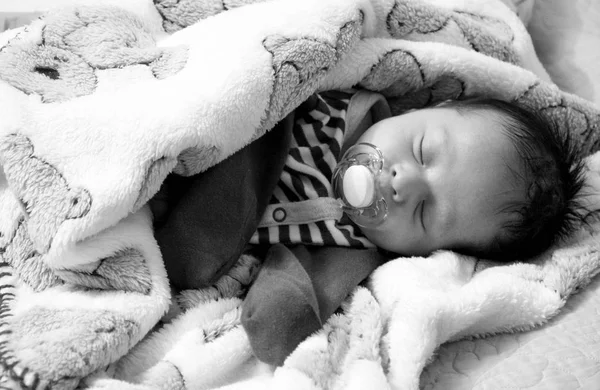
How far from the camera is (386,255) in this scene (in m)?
1.01

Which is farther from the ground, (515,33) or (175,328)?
(515,33)

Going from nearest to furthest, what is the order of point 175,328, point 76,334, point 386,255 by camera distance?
point 76,334
point 175,328
point 386,255

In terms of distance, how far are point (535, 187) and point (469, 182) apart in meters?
0.11

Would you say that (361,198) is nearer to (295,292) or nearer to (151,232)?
(295,292)

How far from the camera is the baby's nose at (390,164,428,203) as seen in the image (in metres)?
0.91

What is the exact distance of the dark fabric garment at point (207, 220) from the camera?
86 cm

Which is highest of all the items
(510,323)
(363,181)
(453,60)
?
(453,60)

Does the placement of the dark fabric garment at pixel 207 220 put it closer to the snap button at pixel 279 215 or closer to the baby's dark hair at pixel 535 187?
the snap button at pixel 279 215

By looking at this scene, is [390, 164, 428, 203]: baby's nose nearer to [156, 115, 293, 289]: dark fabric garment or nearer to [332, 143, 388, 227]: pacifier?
[332, 143, 388, 227]: pacifier

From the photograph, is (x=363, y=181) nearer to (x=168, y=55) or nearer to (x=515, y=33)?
(x=168, y=55)

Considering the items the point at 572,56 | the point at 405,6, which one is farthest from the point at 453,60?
the point at 572,56

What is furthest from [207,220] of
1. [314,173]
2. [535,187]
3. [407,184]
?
[535,187]

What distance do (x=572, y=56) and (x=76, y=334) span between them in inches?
48.1

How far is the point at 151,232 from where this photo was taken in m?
0.83
